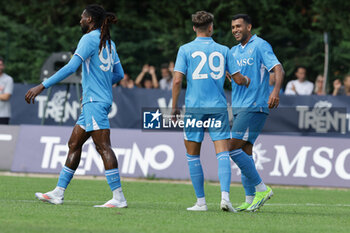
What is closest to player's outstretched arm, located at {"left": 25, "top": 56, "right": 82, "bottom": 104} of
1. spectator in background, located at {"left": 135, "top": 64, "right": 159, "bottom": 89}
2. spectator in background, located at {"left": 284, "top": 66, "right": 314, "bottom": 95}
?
spectator in background, located at {"left": 284, "top": 66, "right": 314, "bottom": 95}

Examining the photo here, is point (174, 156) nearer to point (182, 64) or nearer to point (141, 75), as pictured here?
point (141, 75)

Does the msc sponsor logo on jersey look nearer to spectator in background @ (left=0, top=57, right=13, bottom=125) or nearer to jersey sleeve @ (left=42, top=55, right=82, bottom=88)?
jersey sleeve @ (left=42, top=55, right=82, bottom=88)

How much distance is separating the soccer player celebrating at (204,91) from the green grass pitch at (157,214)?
56 cm

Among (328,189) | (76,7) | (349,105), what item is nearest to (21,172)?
(328,189)

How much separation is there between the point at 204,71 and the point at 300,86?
11022 mm

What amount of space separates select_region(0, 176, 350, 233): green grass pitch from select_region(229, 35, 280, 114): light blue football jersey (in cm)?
133

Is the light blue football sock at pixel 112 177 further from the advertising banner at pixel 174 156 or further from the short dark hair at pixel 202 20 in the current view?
the advertising banner at pixel 174 156

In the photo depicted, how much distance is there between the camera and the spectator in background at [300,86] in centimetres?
1980

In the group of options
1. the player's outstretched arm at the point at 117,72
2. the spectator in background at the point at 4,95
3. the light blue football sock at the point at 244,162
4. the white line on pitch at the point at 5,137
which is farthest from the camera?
the spectator in background at the point at 4,95

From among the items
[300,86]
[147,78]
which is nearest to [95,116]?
[300,86]

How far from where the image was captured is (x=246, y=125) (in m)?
9.95

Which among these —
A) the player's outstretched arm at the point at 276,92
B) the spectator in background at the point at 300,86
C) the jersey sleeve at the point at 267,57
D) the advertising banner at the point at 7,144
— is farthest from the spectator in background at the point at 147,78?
the player's outstretched arm at the point at 276,92

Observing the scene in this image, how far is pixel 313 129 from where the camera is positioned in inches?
733

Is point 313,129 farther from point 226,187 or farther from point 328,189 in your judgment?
point 226,187
